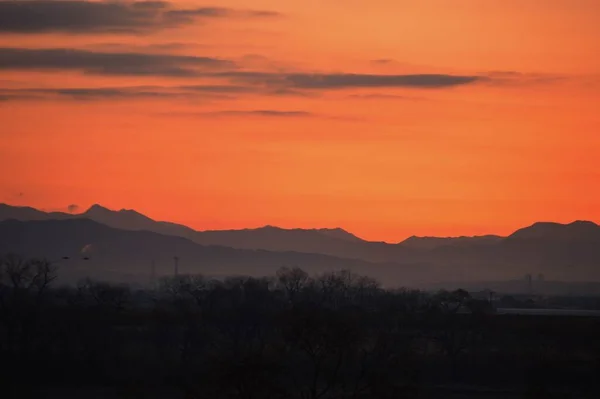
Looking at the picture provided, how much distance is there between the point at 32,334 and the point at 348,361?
36.7 meters

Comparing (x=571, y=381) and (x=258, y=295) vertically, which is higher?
(x=258, y=295)

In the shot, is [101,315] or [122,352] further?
[101,315]

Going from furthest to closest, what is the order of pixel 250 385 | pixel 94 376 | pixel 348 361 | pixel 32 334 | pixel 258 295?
pixel 258 295 → pixel 32 334 → pixel 94 376 → pixel 348 361 → pixel 250 385

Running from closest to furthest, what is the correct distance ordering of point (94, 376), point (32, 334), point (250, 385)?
1. point (250, 385)
2. point (94, 376)
3. point (32, 334)

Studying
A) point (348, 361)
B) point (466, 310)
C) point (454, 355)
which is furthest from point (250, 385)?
point (466, 310)

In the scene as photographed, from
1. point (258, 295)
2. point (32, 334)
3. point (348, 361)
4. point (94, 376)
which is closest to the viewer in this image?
point (348, 361)

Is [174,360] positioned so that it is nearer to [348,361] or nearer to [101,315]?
[101,315]

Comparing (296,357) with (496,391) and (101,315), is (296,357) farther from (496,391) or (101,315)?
(101,315)

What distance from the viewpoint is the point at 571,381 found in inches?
3644

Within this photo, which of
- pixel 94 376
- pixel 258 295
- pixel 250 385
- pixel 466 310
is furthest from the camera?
pixel 466 310

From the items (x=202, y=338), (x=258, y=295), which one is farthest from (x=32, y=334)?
Result: (x=258, y=295)

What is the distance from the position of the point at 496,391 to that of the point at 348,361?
26205mm

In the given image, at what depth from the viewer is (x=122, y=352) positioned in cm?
9388

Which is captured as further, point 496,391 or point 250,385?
point 496,391
